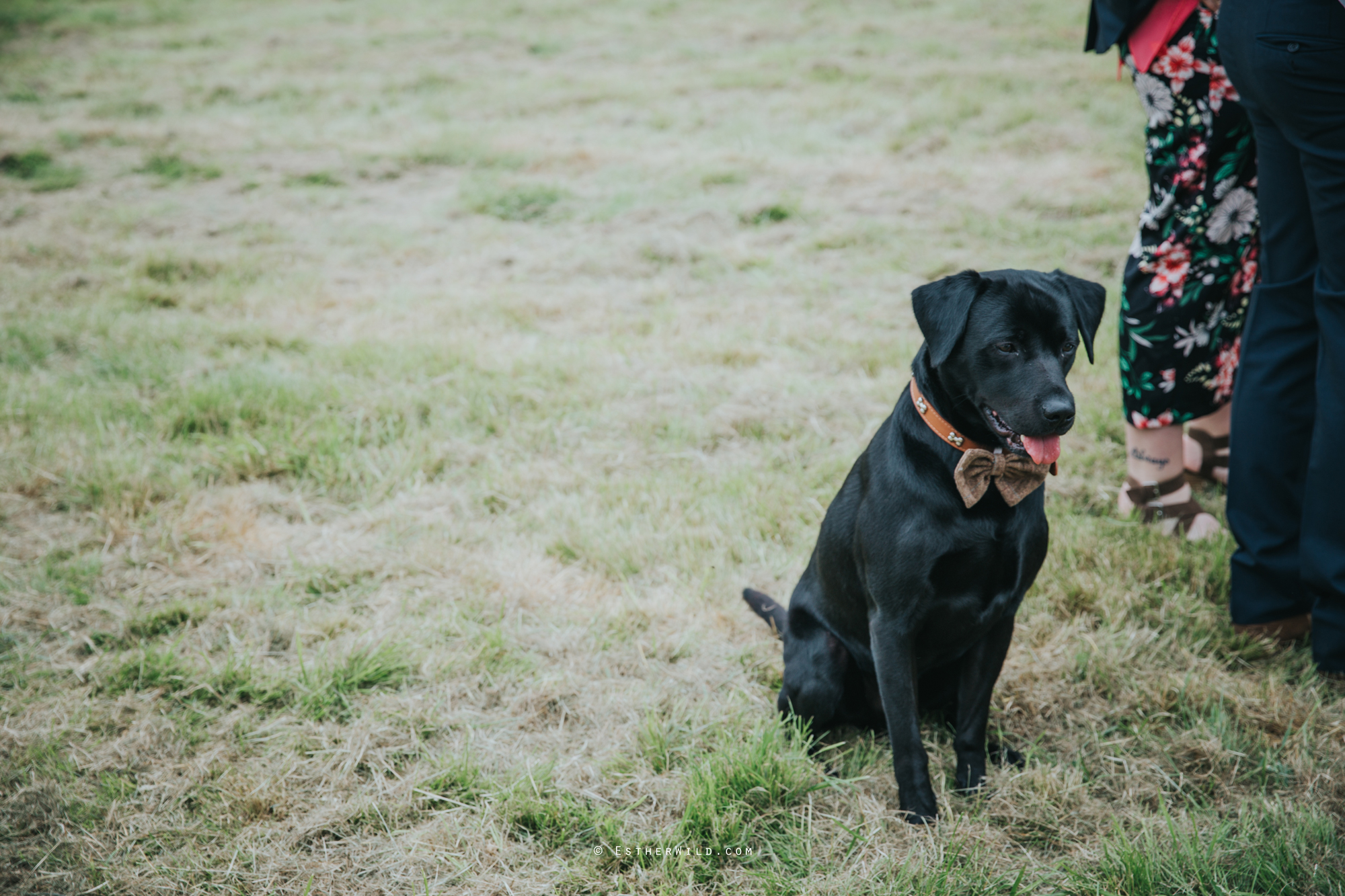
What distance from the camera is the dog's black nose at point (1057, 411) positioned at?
179cm

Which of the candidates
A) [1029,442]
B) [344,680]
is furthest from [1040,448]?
[344,680]

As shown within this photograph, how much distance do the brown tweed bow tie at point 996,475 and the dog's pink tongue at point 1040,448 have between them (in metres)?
0.03

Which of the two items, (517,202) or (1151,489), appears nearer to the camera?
(1151,489)

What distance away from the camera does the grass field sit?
1981 mm

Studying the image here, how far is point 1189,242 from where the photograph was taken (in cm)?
288

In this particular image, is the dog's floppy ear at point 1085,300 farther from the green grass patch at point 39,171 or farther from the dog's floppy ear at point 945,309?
the green grass patch at point 39,171

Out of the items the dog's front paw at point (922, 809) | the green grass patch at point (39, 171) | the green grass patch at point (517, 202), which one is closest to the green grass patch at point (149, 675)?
the dog's front paw at point (922, 809)

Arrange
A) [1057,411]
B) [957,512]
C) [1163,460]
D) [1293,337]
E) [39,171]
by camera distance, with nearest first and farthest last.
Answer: [1057,411]
[957,512]
[1293,337]
[1163,460]
[39,171]

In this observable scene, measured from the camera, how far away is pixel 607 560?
3.03m

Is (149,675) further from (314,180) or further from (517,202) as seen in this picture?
(314,180)

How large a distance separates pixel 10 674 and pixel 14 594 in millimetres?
434

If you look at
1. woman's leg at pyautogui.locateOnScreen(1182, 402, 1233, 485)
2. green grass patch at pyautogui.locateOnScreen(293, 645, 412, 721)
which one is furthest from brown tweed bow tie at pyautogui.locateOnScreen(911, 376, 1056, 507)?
woman's leg at pyautogui.locateOnScreen(1182, 402, 1233, 485)

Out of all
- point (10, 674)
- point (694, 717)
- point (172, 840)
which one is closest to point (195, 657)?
point (10, 674)

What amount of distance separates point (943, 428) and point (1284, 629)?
136cm
